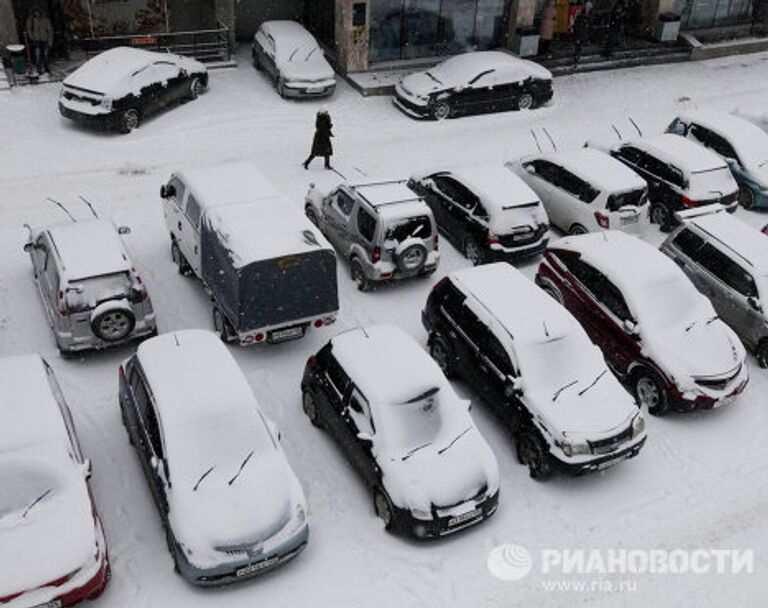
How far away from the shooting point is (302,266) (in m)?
12.7

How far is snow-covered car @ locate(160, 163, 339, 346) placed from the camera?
495 inches

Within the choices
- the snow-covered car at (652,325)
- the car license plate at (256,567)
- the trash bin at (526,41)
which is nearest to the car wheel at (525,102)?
the trash bin at (526,41)

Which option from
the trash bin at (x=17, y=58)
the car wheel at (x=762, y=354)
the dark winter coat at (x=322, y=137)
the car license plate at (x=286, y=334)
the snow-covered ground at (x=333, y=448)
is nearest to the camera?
the snow-covered ground at (x=333, y=448)

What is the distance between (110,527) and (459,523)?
4426 millimetres

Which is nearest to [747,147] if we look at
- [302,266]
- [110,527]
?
[302,266]

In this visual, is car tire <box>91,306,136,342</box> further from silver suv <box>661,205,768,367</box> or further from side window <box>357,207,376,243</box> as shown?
silver suv <box>661,205,768,367</box>

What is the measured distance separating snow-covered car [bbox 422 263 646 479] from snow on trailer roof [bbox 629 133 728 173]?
21.9 ft

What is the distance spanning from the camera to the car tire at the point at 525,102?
2292 centimetres

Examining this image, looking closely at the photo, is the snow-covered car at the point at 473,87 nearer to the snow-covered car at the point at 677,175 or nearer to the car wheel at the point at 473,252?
the snow-covered car at the point at 677,175

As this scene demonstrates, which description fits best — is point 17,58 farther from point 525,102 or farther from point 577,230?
point 577,230

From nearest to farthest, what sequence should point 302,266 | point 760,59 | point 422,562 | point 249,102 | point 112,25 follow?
1. point 422,562
2. point 302,266
3. point 249,102
4. point 112,25
5. point 760,59

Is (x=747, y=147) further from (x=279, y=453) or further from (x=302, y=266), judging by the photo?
(x=279, y=453)

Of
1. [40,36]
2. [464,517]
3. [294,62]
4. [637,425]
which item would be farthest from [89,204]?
[637,425]

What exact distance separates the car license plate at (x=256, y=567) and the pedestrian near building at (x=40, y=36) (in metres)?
17.3
